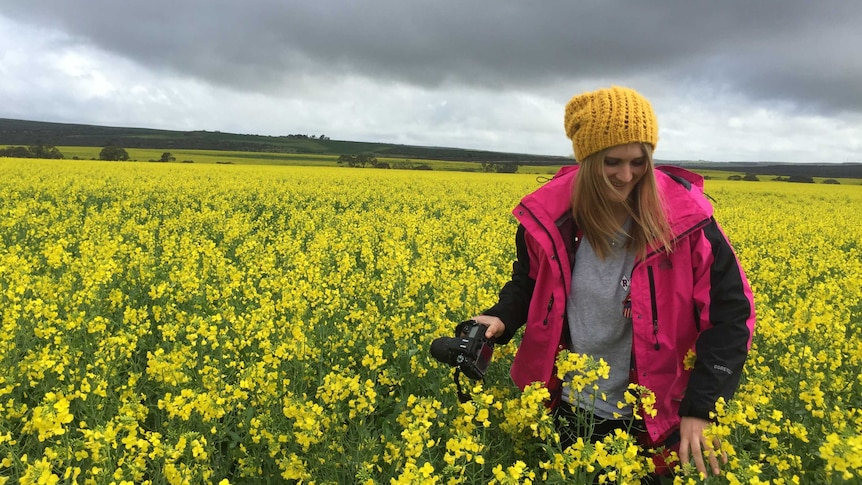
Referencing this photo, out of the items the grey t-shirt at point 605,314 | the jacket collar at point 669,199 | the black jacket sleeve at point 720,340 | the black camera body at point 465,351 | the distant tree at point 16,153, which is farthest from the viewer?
the distant tree at point 16,153

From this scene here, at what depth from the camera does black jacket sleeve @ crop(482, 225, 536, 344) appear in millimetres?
2896

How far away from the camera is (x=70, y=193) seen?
15.0 m

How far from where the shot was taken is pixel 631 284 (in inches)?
96.9

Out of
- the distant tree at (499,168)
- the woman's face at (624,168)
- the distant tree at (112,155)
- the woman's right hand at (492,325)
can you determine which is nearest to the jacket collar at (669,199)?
the woman's face at (624,168)

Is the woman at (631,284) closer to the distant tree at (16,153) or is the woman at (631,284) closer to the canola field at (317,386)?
the canola field at (317,386)

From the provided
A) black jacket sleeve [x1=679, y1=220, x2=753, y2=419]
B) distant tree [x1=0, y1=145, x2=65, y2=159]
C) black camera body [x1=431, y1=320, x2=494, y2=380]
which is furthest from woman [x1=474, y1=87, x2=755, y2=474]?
distant tree [x1=0, y1=145, x2=65, y2=159]

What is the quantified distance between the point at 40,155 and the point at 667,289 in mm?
55794

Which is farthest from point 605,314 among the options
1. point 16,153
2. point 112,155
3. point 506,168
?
point 16,153

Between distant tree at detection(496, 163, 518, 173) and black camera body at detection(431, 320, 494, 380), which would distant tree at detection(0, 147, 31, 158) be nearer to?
distant tree at detection(496, 163, 518, 173)

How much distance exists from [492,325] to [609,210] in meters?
0.86

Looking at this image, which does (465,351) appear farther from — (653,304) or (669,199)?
(669,199)

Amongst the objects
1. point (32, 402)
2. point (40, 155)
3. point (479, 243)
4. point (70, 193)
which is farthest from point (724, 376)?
point (40, 155)

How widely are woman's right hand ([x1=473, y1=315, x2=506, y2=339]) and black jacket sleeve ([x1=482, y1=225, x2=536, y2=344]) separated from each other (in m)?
0.04

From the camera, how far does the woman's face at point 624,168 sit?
7.89ft
